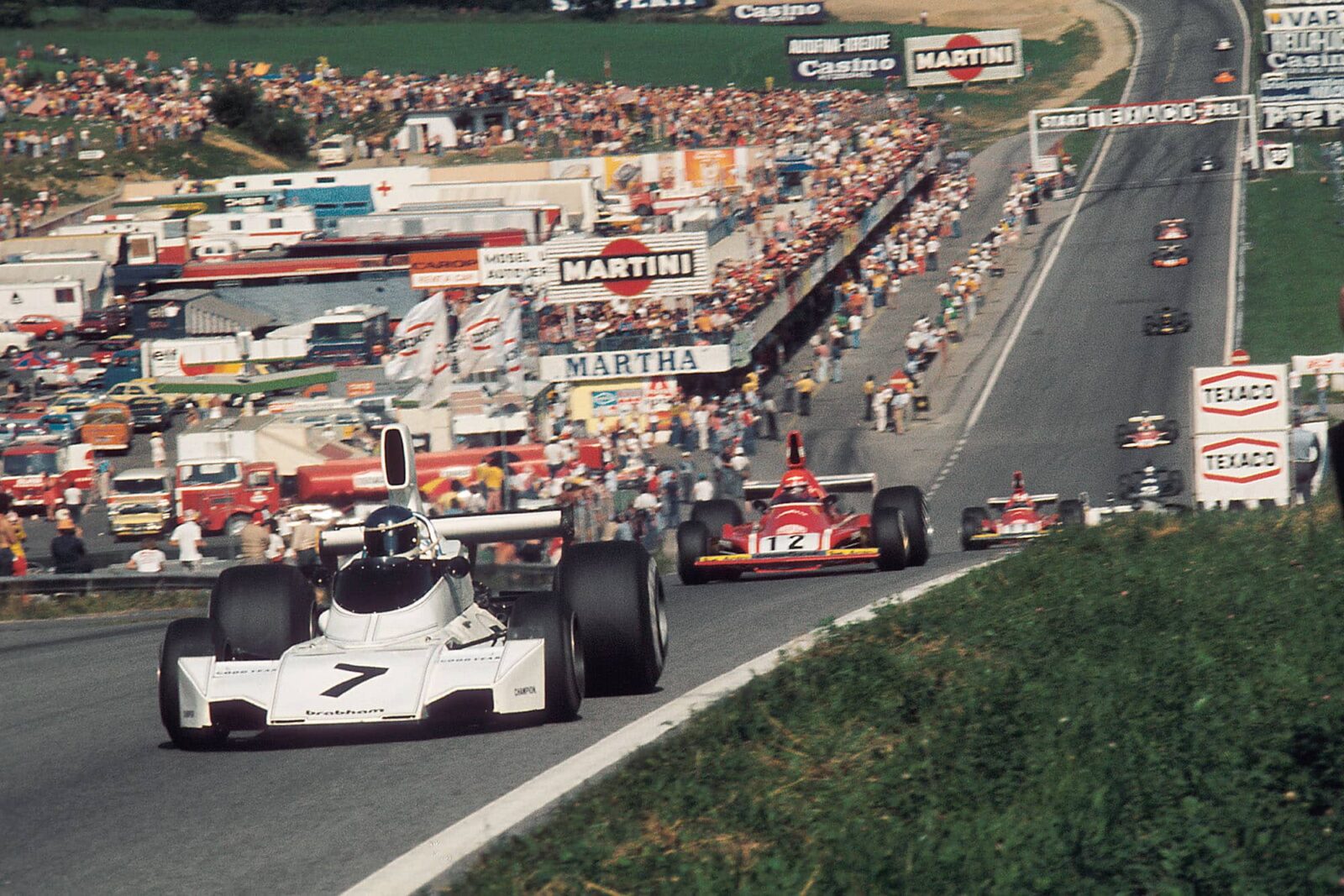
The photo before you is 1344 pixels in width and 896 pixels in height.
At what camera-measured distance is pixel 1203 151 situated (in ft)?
249

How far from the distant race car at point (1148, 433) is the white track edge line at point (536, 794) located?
2770 centimetres

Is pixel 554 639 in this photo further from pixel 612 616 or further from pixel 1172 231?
pixel 1172 231

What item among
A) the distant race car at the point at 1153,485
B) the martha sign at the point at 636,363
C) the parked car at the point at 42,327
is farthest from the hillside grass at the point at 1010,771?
the parked car at the point at 42,327

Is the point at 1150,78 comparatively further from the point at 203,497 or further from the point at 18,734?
the point at 18,734

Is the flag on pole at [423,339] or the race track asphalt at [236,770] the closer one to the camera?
the race track asphalt at [236,770]

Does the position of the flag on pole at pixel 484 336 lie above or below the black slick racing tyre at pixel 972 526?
above

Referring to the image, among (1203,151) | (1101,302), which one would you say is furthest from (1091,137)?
(1101,302)

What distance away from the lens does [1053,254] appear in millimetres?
61406

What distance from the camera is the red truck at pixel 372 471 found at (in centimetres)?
3262

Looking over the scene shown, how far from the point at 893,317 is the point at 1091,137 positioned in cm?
3312

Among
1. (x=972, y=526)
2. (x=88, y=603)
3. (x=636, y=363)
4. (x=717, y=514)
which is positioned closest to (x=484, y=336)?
(x=636, y=363)

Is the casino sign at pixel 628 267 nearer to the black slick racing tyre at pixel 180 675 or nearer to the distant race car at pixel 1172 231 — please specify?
the distant race car at pixel 1172 231

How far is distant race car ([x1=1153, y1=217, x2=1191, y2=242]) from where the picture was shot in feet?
195

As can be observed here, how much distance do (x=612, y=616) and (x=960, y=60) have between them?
225 feet
